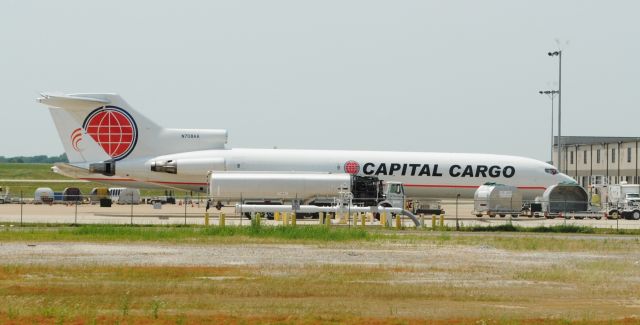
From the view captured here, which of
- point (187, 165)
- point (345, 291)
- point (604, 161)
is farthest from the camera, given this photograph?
point (604, 161)

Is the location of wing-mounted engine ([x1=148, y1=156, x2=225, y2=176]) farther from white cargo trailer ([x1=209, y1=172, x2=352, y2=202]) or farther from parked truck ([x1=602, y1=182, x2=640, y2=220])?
parked truck ([x1=602, y1=182, x2=640, y2=220])

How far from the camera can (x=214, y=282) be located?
22.9m

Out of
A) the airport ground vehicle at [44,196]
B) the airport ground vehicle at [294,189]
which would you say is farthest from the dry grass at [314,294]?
the airport ground vehicle at [44,196]

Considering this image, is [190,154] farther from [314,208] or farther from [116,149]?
[314,208]

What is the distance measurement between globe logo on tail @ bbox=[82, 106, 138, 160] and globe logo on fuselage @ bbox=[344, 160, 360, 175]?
563 inches

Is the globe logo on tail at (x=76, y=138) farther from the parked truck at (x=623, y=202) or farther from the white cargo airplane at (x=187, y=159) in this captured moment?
the parked truck at (x=623, y=202)

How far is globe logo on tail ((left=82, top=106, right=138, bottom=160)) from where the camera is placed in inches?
2608

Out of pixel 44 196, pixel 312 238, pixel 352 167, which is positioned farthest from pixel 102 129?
pixel 312 238

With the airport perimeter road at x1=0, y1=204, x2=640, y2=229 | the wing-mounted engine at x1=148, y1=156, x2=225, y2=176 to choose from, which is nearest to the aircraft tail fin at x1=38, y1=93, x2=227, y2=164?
the wing-mounted engine at x1=148, y1=156, x2=225, y2=176

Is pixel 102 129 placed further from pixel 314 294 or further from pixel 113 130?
pixel 314 294

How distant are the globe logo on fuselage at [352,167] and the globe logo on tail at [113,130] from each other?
14309 mm

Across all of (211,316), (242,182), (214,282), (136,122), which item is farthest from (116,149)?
(211,316)

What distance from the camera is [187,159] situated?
65750mm

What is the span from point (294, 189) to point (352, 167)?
23.9 ft
